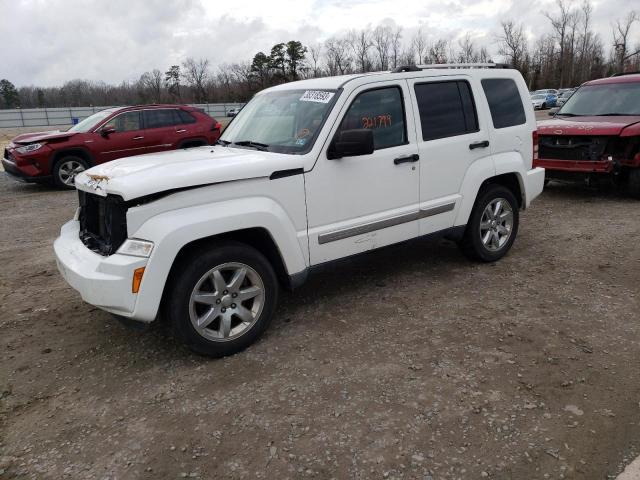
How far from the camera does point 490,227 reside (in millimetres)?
5383

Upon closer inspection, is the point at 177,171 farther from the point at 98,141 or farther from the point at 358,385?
the point at 98,141

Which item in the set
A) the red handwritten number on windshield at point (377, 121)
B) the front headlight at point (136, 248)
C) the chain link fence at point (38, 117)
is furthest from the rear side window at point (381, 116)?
the chain link fence at point (38, 117)

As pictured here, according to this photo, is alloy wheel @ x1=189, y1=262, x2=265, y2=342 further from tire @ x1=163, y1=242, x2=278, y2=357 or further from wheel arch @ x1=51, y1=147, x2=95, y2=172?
wheel arch @ x1=51, y1=147, x2=95, y2=172

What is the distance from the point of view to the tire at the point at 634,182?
811cm

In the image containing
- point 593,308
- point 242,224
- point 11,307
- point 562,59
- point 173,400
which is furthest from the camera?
point 562,59

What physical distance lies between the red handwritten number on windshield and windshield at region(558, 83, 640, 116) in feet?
→ 20.8

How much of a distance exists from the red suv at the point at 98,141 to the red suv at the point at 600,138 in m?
7.88

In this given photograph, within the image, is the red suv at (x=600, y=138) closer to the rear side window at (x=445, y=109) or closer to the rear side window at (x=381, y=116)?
the rear side window at (x=445, y=109)

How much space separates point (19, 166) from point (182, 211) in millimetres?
9302

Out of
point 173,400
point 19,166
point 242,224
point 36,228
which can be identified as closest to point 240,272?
point 242,224

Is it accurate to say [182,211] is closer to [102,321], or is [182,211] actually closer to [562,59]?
[102,321]

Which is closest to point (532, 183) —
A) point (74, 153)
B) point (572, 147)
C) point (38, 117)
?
point (572, 147)

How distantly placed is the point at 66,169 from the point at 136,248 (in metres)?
9.17

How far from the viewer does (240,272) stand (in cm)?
363
